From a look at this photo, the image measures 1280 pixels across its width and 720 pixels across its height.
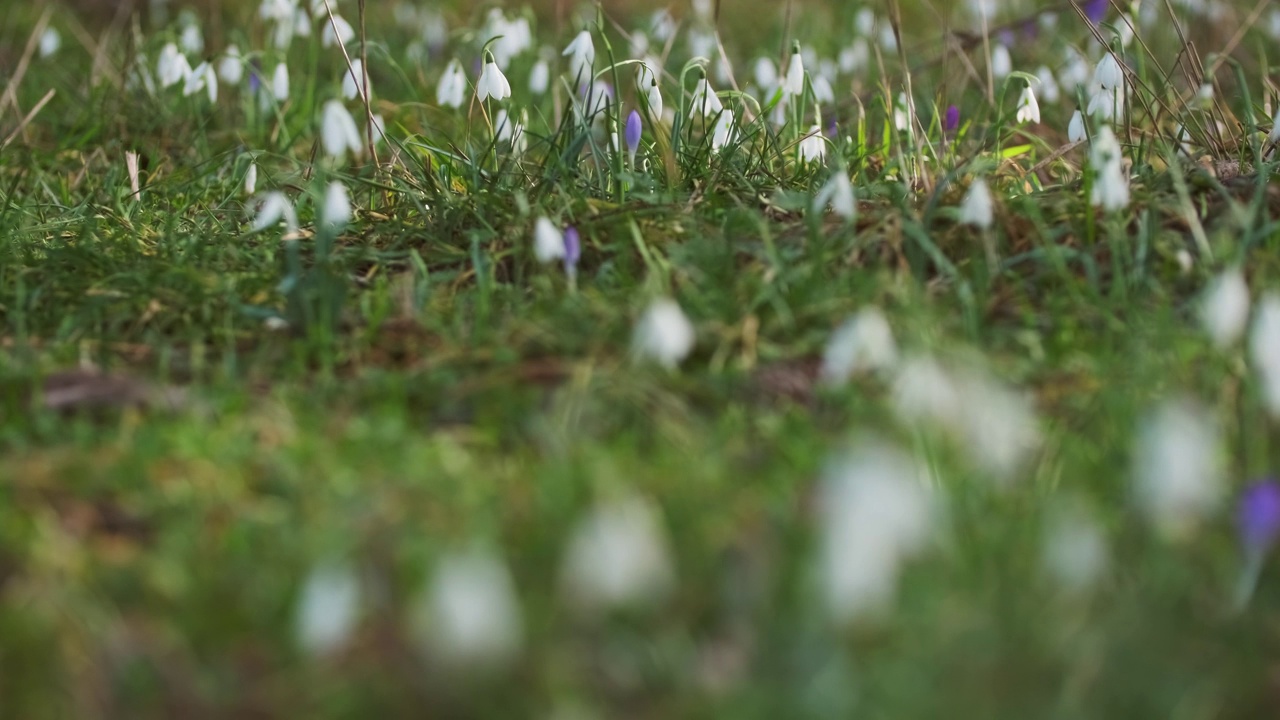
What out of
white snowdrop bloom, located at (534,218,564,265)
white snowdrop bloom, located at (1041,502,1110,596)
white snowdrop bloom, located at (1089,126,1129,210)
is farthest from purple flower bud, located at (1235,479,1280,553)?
white snowdrop bloom, located at (534,218,564,265)

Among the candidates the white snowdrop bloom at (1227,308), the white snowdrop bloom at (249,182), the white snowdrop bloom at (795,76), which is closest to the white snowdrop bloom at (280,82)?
the white snowdrop bloom at (249,182)

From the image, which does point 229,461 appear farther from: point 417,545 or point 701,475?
point 701,475

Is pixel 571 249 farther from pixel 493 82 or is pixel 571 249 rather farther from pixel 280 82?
pixel 280 82

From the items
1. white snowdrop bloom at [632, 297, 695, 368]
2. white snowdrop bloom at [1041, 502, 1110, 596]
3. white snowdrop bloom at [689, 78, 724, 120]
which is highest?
white snowdrop bloom at [689, 78, 724, 120]

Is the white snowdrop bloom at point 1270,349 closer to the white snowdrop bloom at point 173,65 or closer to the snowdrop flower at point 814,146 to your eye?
the snowdrop flower at point 814,146

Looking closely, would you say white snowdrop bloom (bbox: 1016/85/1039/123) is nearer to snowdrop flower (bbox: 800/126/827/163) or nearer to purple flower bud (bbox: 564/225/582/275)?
snowdrop flower (bbox: 800/126/827/163)

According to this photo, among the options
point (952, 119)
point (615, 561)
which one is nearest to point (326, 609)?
point (615, 561)
